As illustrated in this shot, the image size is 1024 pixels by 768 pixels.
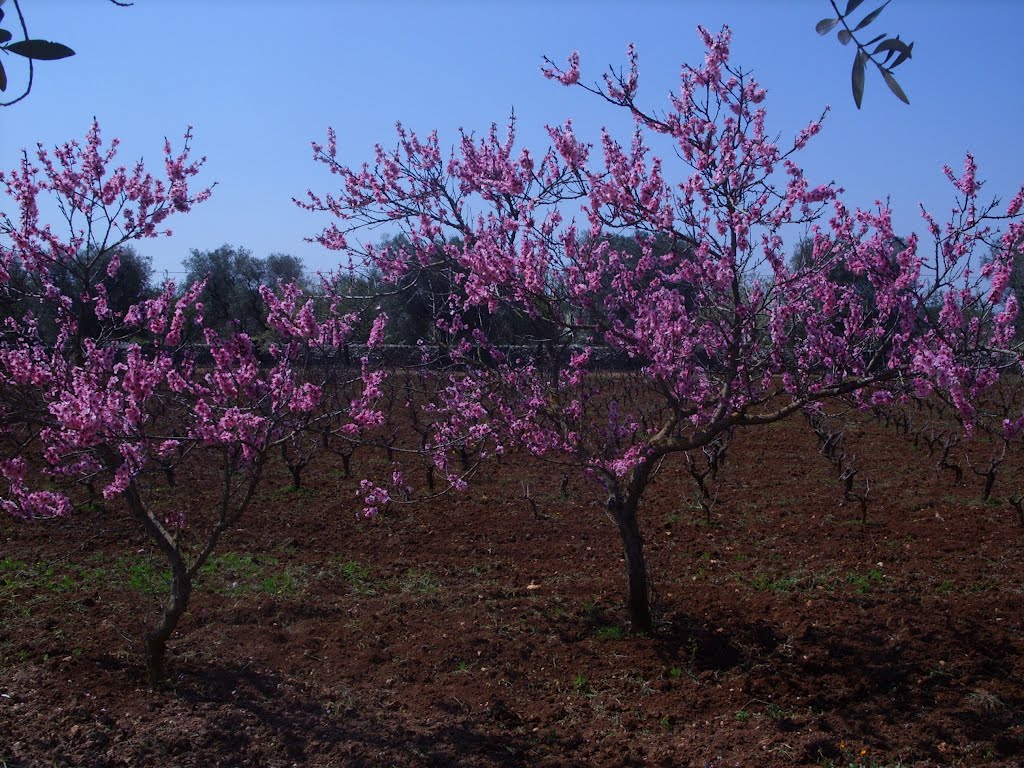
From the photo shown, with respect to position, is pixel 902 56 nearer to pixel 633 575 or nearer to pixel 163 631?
pixel 633 575

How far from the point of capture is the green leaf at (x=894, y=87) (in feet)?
4.62

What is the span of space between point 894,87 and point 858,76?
7 centimetres

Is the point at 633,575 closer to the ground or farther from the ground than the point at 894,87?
closer to the ground

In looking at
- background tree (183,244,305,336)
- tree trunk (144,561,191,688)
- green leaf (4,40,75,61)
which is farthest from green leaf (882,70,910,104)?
background tree (183,244,305,336)

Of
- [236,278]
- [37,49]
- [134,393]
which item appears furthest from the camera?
[236,278]

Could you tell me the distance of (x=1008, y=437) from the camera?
4.16 metres

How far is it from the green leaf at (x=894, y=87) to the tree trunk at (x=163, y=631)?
155 inches

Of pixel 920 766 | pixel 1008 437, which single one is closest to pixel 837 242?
pixel 1008 437

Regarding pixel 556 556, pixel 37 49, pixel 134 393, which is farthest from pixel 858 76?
pixel 556 556

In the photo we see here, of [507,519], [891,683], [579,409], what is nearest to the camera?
[891,683]

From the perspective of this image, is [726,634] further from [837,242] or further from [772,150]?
[772,150]

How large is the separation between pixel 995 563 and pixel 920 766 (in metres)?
3.12

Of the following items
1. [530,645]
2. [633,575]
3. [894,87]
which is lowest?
[530,645]

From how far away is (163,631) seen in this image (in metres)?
4.27
